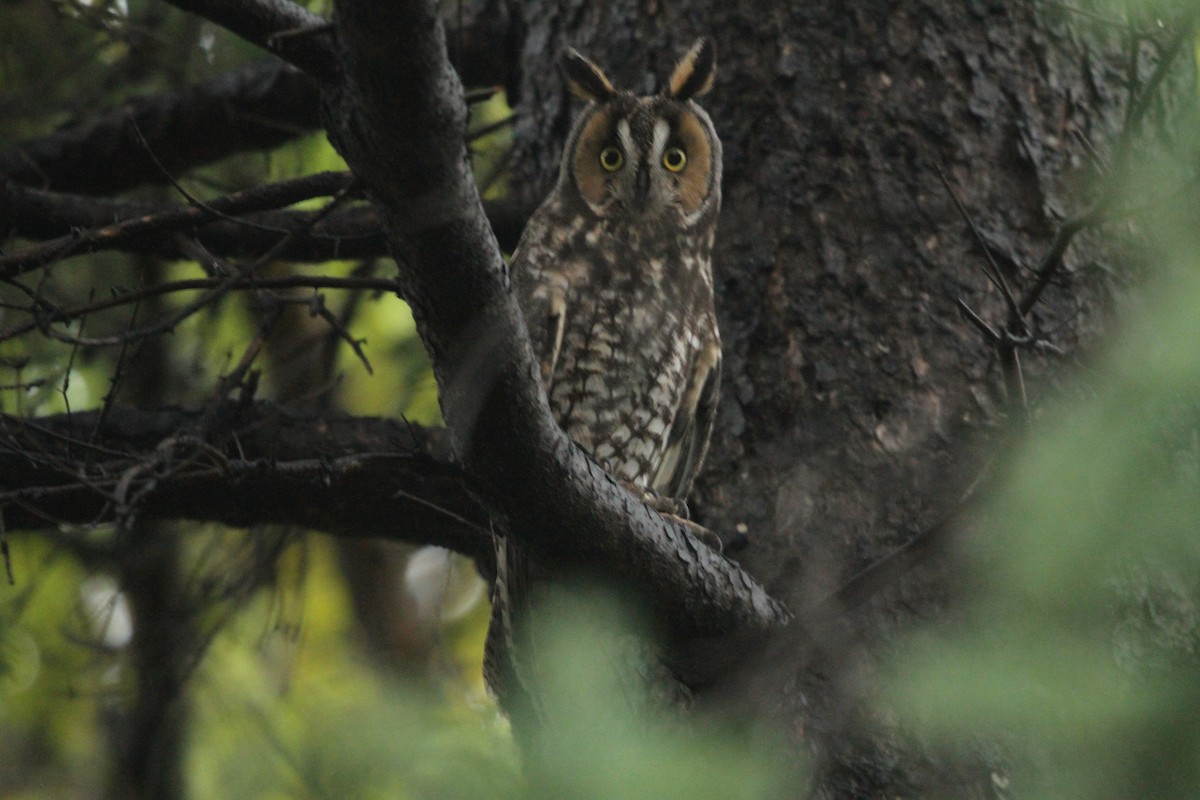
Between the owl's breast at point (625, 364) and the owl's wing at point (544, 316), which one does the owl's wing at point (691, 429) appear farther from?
the owl's wing at point (544, 316)

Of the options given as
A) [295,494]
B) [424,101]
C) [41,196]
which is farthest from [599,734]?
[41,196]

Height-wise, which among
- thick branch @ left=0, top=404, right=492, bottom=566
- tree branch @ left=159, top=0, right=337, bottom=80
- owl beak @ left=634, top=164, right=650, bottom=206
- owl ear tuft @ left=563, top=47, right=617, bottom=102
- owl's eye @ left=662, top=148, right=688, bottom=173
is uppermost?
tree branch @ left=159, top=0, right=337, bottom=80

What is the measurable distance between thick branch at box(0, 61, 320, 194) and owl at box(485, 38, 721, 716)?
30.8 inches

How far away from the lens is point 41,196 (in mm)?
2492

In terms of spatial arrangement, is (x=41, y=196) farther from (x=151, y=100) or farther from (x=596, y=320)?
(x=596, y=320)

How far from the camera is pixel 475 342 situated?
139 centimetres

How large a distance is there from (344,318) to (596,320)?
709 mm

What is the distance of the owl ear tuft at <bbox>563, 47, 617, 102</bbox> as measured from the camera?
2.55 meters

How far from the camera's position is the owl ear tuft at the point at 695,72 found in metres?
2.48

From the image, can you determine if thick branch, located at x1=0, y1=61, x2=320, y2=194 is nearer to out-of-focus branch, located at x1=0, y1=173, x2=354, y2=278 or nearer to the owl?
the owl

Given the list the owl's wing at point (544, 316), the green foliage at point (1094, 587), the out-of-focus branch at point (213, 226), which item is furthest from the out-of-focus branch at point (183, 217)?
the green foliage at point (1094, 587)

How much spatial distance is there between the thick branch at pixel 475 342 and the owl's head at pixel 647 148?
1105 mm

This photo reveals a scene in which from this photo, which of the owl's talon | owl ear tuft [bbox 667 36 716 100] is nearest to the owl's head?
owl ear tuft [bbox 667 36 716 100]

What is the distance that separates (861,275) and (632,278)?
1.90 ft
